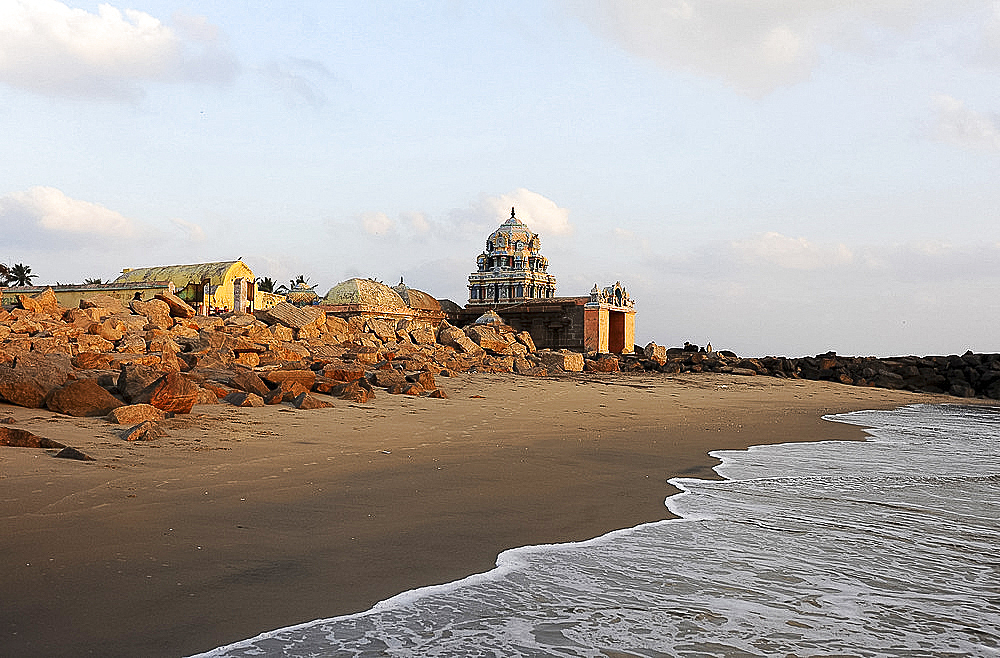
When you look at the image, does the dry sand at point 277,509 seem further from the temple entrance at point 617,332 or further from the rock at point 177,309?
the temple entrance at point 617,332

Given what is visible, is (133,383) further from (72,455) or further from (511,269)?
(511,269)

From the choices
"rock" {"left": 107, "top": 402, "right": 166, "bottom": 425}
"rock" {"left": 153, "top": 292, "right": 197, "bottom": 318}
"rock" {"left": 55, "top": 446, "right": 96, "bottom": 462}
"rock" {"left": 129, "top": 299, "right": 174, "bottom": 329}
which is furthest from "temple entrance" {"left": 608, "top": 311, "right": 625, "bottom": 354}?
"rock" {"left": 55, "top": 446, "right": 96, "bottom": 462}

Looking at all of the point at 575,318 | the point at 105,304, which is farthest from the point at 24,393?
the point at 575,318

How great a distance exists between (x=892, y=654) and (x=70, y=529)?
3.38 m

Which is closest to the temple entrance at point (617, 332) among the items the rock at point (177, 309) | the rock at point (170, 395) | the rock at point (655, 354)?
the rock at point (655, 354)

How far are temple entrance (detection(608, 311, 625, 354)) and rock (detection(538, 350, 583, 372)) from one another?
17.7m

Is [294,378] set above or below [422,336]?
below

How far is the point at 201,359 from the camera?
38.7 ft

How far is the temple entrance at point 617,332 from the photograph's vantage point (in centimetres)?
3959

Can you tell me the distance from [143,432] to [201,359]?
226 inches

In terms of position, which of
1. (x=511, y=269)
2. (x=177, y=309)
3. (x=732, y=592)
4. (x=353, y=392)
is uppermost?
(x=511, y=269)

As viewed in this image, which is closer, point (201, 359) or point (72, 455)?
point (72, 455)

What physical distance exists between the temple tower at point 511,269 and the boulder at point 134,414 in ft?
174

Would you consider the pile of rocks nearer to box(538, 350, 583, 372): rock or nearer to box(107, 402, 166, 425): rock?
box(107, 402, 166, 425): rock
